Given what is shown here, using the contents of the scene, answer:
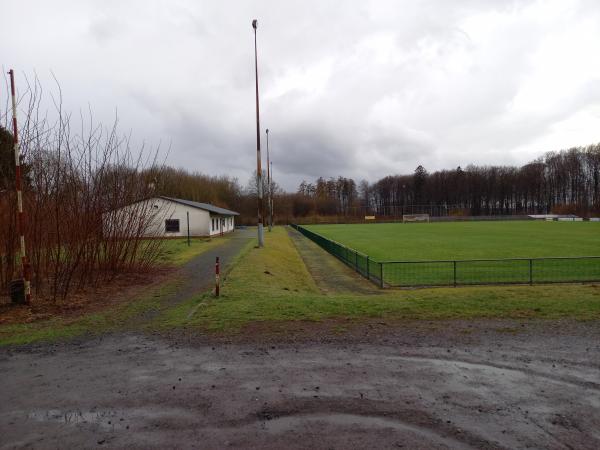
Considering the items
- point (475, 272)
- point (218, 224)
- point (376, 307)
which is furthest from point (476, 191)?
point (376, 307)

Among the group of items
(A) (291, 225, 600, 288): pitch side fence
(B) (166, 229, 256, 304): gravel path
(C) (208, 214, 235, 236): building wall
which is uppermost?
(C) (208, 214, 235, 236): building wall

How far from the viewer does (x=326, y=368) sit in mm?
5781

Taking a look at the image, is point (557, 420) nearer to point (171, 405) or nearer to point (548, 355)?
point (548, 355)

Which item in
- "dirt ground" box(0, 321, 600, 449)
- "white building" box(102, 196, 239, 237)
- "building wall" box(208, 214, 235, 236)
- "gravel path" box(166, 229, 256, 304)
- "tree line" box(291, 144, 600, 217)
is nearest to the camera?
"dirt ground" box(0, 321, 600, 449)

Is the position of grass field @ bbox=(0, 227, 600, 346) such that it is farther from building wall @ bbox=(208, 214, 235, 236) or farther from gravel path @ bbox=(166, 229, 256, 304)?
building wall @ bbox=(208, 214, 235, 236)

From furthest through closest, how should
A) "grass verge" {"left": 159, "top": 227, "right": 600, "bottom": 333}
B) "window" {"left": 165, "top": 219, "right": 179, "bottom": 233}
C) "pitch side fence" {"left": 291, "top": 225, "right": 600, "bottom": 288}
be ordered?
"window" {"left": 165, "top": 219, "right": 179, "bottom": 233}, "pitch side fence" {"left": 291, "top": 225, "right": 600, "bottom": 288}, "grass verge" {"left": 159, "top": 227, "right": 600, "bottom": 333}

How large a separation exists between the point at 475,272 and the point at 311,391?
619 inches

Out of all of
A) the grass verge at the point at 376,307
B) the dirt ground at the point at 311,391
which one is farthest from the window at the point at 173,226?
the dirt ground at the point at 311,391

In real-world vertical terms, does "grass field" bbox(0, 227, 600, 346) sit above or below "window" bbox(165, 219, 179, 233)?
below

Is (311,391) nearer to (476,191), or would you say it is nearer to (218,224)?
(218,224)

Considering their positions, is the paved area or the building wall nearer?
the paved area

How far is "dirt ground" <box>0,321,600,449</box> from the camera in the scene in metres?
4.02

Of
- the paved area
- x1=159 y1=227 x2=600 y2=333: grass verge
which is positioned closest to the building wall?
the paved area

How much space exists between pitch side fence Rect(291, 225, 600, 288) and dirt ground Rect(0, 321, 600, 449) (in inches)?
350
